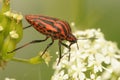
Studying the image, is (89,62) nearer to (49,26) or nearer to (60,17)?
(49,26)

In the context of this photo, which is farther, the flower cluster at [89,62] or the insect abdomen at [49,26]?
the flower cluster at [89,62]

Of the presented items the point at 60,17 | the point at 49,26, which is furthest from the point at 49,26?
the point at 60,17

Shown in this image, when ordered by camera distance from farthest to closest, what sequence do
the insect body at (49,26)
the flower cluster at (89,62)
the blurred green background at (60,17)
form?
the blurred green background at (60,17) < the flower cluster at (89,62) < the insect body at (49,26)

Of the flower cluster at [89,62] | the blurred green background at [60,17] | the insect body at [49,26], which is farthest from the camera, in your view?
the blurred green background at [60,17]

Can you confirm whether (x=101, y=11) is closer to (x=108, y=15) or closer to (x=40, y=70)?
(x=108, y=15)

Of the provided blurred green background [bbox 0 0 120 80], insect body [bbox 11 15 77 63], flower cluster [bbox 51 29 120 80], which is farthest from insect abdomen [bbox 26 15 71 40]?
blurred green background [bbox 0 0 120 80]

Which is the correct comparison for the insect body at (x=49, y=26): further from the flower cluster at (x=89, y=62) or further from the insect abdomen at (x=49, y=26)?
the flower cluster at (x=89, y=62)

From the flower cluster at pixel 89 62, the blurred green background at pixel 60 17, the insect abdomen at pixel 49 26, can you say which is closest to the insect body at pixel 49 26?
the insect abdomen at pixel 49 26
